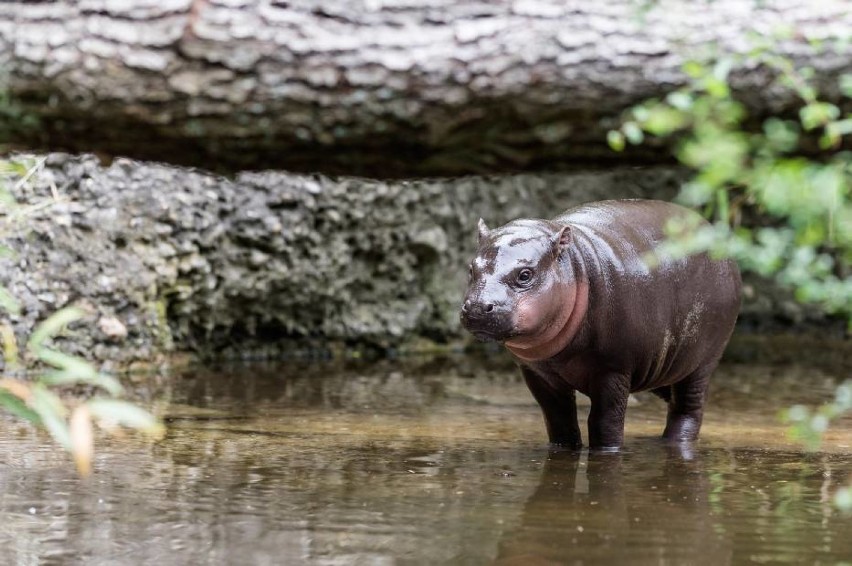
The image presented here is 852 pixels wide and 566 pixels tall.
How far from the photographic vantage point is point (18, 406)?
2561 millimetres

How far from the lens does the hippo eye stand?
15.2 feet

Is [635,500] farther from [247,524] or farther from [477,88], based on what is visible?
[477,88]

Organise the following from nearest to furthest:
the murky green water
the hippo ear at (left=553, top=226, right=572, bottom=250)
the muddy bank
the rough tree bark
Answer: the murky green water
the rough tree bark
the hippo ear at (left=553, top=226, right=572, bottom=250)
the muddy bank

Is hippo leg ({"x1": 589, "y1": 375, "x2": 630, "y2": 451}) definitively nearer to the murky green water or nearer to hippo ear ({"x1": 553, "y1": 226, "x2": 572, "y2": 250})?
the murky green water

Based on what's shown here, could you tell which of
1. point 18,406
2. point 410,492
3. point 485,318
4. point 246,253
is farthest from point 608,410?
point 246,253

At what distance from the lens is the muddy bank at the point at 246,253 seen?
278 inches

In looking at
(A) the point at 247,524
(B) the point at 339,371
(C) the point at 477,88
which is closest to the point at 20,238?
(B) the point at 339,371

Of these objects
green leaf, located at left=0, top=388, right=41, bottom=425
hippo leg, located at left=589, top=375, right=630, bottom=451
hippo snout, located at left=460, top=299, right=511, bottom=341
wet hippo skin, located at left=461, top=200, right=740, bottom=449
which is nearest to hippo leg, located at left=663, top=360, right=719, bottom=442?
wet hippo skin, located at left=461, top=200, right=740, bottom=449

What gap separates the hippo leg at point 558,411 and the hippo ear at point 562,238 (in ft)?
2.08

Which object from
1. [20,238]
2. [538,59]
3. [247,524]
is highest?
[538,59]

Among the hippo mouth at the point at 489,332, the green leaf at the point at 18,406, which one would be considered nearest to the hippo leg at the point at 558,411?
the hippo mouth at the point at 489,332

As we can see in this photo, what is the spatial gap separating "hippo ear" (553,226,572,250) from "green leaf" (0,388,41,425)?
2.57 meters

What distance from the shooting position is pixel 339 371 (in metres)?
7.75

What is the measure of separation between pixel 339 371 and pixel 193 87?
3.35 meters
